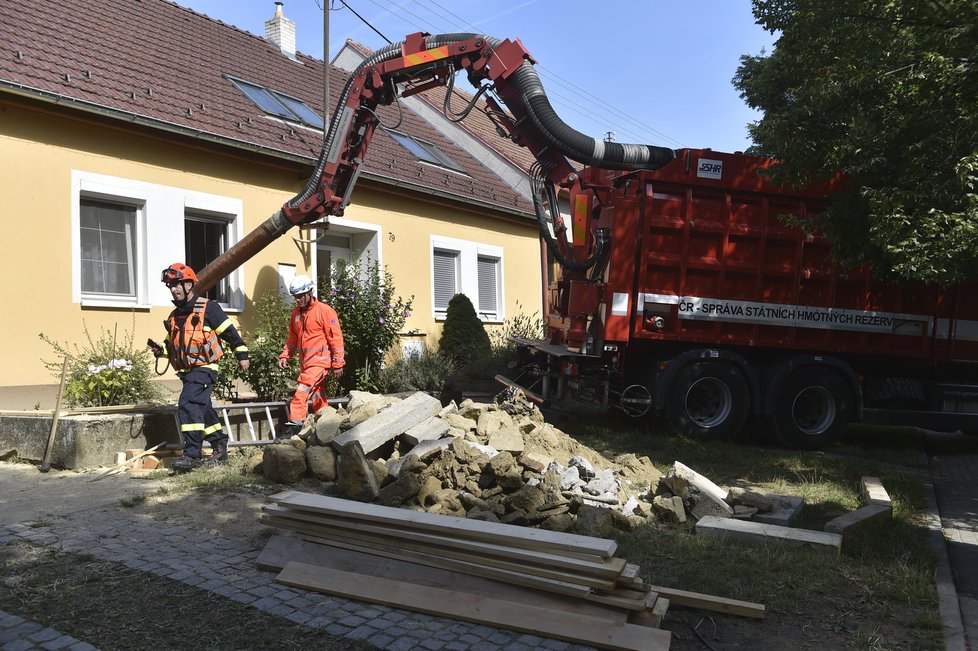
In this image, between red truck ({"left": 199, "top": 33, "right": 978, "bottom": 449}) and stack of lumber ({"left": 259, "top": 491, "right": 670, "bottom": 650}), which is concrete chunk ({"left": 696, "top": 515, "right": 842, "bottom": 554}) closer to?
stack of lumber ({"left": 259, "top": 491, "right": 670, "bottom": 650})

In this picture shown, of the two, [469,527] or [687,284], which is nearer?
[469,527]

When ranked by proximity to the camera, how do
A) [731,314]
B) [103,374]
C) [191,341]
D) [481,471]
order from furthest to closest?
[731,314] < [103,374] < [191,341] < [481,471]

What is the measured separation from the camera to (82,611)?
12.8 ft

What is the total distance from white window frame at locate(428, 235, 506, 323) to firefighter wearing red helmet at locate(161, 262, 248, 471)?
7127 mm

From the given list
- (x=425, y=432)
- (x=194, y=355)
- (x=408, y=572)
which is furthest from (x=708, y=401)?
(x=408, y=572)

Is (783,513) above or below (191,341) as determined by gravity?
below

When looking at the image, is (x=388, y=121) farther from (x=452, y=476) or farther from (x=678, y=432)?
(x=452, y=476)

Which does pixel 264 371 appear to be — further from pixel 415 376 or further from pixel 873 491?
pixel 873 491

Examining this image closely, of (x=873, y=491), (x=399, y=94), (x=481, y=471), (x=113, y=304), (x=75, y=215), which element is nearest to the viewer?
(x=481, y=471)

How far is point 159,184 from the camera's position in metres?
9.77

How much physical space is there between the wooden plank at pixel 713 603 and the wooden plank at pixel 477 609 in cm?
57

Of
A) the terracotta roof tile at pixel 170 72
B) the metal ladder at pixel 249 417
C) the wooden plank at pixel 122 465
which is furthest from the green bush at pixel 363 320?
the wooden plank at pixel 122 465

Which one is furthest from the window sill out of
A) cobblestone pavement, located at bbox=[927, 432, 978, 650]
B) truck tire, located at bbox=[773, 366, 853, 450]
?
cobblestone pavement, located at bbox=[927, 432, 978, 650]

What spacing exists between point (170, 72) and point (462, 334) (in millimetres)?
6046
